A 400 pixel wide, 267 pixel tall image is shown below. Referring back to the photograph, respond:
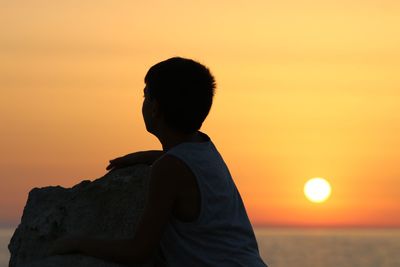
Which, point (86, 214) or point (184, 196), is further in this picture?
point (86, 214)

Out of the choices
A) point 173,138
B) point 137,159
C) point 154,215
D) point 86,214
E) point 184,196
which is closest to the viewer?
point 154,215

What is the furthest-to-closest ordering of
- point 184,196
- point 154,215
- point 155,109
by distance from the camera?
point 155,109 < point 184,196 < point 154,215

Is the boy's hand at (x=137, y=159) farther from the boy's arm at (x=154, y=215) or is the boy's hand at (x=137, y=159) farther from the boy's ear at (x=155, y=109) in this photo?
the boy's arm at (x=154, y=215)

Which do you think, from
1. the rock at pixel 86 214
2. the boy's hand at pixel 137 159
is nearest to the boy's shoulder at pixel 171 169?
the rock at pixel 86 214

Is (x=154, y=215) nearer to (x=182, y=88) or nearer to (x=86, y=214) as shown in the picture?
(x=182, y=88)

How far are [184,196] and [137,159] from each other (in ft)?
4.14

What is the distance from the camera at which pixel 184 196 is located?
6176 millimetres

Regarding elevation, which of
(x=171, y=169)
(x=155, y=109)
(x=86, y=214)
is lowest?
(x=86, y=214)

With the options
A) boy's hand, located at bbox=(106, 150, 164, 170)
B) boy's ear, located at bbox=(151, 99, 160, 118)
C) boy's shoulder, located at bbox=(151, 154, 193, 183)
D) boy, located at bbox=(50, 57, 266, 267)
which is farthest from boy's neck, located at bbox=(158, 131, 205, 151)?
boy's hand, located at bbox=(106, 150, 164, 170)

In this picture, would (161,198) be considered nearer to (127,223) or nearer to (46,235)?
(127,223)

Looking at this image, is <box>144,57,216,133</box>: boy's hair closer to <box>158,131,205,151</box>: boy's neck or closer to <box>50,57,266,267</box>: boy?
<box>50,57,266,267</box>: boy

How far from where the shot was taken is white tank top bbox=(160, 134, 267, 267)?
20.5ft

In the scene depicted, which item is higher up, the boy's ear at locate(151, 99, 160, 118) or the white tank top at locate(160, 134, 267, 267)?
the boy's ear at locate(151, 99, 160, 118)

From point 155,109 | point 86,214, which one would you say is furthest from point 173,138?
point 86,214
